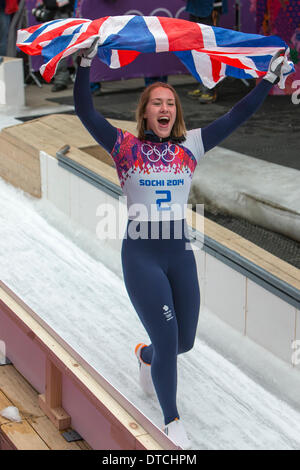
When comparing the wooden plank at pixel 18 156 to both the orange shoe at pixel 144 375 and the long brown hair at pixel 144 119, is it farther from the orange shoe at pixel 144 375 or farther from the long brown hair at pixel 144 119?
the long brown hair at pixel 144 119

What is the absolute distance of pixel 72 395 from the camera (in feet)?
11.6

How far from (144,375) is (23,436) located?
26.3 inches

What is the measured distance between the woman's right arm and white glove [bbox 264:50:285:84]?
69 centimetres

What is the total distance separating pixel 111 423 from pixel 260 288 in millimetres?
1381

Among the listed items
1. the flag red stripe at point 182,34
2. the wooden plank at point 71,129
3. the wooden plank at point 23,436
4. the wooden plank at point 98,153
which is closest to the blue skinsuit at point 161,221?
the flag red stripe at point 182,34

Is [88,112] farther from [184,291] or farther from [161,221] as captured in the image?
[184,291]

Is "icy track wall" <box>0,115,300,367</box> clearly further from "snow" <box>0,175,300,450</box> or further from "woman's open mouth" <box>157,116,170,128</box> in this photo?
"woman's open mouth" <box>157,116,170,128</box>

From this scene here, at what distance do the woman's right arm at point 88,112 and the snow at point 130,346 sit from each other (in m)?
1.35

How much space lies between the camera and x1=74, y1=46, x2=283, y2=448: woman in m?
3.31

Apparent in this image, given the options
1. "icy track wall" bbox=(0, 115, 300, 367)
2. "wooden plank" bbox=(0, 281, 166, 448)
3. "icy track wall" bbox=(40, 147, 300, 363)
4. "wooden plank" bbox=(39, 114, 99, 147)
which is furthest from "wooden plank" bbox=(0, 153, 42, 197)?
"wooden plank" bbox=(0, 281, 166, 448)

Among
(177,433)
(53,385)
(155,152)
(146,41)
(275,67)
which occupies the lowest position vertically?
(177,433)

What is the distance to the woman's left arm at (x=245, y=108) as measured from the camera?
334cm

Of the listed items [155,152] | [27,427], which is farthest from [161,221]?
[27,427]

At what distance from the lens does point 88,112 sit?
3266 mm
